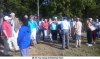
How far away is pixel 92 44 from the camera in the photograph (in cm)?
1109

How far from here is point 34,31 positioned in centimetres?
1033

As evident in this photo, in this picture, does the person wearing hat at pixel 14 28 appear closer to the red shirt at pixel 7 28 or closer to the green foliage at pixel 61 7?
the red shirt at pixel 7 28

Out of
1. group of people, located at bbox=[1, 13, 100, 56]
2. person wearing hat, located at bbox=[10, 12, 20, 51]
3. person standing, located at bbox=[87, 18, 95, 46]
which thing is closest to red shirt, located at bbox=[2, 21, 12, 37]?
group of people, located at bbox=[1, 13, 100, 56]

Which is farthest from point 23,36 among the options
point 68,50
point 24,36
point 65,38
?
point 65,38

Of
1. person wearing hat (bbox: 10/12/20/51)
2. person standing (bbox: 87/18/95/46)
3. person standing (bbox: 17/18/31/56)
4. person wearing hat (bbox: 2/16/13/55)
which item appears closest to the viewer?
person standing (bbox: 17/18/31/56)

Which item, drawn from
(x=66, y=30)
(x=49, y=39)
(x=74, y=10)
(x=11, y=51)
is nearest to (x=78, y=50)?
(x=66, y=30)

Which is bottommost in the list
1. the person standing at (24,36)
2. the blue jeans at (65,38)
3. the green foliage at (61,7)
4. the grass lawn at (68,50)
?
the grass lawn at (68,50)

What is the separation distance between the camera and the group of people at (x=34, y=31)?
6.60m

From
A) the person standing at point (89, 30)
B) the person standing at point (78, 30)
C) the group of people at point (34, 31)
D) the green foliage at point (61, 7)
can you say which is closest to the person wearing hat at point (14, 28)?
the group of people at point (34, 31)

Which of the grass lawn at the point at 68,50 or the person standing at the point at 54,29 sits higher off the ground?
the person standing at the point at 54,29

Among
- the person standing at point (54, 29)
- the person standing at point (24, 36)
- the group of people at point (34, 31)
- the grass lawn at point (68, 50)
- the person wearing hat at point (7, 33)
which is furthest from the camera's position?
the person standing at point (54, 29)

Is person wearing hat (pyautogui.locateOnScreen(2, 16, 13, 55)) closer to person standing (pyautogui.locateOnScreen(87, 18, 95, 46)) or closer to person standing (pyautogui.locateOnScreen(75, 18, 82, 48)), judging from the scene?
person standing (pyautogui.locateOnScreen(75, 18, 82, 48))

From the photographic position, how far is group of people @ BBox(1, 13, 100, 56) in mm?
6598

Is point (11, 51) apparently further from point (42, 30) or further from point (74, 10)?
point (42, 30)
